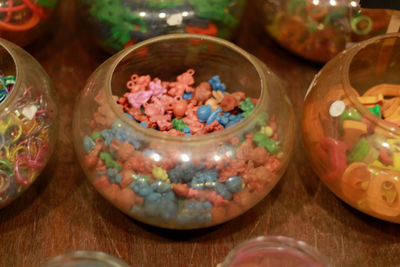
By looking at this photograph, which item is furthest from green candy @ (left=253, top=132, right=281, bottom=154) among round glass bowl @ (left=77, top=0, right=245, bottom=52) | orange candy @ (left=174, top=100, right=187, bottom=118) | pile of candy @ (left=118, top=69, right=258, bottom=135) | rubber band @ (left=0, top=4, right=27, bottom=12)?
rubber band @ (left=0, top=4, right=27, bottom=12)

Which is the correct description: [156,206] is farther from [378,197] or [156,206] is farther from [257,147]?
[378,197]

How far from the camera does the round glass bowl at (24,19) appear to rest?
104 centimetres

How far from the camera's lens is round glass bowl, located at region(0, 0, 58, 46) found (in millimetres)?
1039

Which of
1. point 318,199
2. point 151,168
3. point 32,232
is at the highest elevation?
point 151,168

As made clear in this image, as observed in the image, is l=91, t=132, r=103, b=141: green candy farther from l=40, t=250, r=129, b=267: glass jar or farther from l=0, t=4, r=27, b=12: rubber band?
l=0, t=4, r=27, b=12: rubber band

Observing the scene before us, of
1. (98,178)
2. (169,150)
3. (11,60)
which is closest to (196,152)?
(169,150)

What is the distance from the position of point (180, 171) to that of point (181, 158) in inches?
0.8

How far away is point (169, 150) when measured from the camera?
2.59 feet

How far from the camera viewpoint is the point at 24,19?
108 cm

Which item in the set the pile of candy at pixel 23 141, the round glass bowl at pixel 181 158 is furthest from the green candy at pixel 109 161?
the pile of candy at pixel 23 141

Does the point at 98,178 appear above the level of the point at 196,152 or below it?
below

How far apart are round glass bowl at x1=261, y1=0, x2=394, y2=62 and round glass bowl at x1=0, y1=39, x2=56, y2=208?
513 millimetres

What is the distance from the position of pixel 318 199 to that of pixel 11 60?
0.62 metres

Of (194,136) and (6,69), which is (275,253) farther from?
(6,69)
